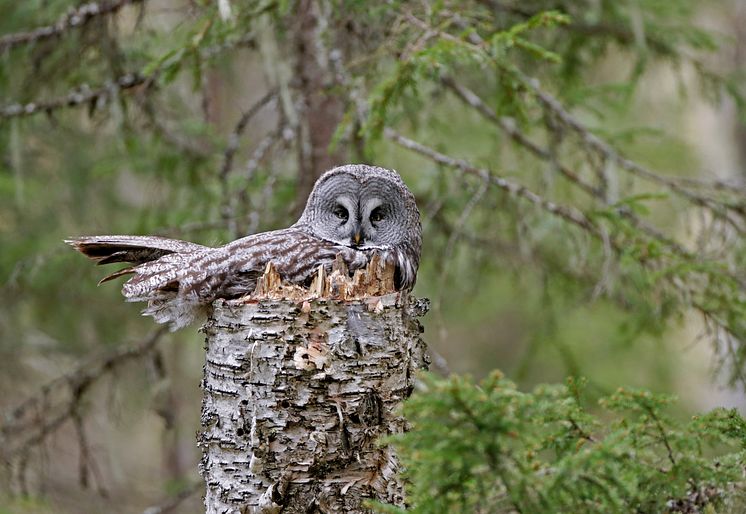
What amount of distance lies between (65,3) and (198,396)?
7.45 m

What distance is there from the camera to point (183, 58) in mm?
4980

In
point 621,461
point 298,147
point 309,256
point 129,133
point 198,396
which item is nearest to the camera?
point 621,461

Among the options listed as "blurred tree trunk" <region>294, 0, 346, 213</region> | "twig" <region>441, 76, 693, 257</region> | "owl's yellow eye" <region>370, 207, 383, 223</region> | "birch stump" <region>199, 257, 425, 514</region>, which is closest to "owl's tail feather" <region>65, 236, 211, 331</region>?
"birch stump" <region>199, 257, 425, 514</region>

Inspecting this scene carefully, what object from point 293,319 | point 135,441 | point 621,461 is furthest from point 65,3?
point 135,441

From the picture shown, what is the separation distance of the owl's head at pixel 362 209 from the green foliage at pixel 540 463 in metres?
2.29

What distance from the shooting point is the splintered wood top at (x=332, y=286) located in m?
3.39

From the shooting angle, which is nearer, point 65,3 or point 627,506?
point 627,506

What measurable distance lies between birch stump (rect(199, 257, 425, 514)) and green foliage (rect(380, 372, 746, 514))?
0.56 metres

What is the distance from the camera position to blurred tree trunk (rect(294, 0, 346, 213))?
19.0 ft

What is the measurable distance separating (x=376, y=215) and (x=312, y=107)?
1.51 meters

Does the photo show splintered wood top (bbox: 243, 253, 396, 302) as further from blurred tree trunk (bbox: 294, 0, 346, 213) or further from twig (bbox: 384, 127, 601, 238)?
blurred tree trunk (bbox: 294, 0, 346, 213)

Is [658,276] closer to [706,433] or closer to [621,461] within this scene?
[706,433]

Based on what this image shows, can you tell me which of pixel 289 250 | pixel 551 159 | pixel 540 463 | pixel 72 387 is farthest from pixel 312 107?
pixel 540 463

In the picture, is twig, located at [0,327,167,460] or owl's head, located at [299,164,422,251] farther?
twig, located at [0,327,167,460]
